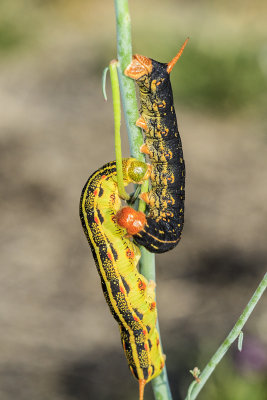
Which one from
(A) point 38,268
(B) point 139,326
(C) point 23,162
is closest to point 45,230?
(A) point 38,268

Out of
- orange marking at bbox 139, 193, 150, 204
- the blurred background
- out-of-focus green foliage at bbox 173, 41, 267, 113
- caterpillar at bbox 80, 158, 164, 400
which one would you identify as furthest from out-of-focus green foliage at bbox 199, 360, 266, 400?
out-of-focus green foliage at bbox 173, 41, 267, 113

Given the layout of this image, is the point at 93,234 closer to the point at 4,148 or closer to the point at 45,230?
the point at 45,230

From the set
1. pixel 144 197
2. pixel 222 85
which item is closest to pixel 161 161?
pixel 144 197

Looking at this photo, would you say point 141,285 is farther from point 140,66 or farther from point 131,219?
point 140,66

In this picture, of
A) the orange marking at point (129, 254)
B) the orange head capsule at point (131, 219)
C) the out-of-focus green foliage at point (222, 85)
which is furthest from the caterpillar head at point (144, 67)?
the out-of-focus green foliage at point (222, 85)

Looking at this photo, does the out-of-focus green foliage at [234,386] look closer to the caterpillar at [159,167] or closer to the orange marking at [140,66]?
the caterpillar at [159,167]

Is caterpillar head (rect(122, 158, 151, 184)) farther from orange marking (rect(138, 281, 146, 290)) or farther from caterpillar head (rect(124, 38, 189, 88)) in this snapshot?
orange marking (rect(138, 281, 146, 290))

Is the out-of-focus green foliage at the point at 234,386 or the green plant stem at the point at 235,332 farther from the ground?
the green plant stem at the point at 235,332
